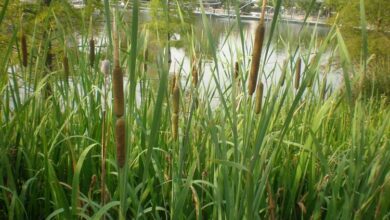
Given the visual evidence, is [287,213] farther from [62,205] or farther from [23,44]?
[23,44]

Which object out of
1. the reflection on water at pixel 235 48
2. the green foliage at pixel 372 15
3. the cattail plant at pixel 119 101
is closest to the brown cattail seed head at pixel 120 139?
the cattail plant at pixel 119 101

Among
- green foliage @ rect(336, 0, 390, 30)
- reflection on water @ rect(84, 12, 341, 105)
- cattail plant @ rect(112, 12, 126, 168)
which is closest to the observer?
cattail plant @ rect(112, 12, 126, 168)

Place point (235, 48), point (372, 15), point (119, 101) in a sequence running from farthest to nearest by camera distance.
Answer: point (372, 15)
point (235, 48)
point (119, 101)

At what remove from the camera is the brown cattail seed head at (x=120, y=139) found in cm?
31

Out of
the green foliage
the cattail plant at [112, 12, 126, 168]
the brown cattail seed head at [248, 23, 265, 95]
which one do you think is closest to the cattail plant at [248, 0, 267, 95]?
the brown cattail seed head at [248, 23, 265, 95]

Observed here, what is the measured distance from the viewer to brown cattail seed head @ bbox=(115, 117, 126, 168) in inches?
12.3

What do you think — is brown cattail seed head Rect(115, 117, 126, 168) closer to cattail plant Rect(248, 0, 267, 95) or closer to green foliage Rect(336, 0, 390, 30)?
cattail plant Rect(248, 0, 267, 95)

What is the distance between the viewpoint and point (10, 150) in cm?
77

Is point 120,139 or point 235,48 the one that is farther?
point 235,48

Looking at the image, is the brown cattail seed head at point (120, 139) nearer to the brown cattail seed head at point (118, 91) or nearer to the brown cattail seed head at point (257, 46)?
the brown cattail seed head at point (118, 91)

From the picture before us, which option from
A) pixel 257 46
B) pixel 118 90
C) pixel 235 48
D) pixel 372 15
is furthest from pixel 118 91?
pixel 372 15

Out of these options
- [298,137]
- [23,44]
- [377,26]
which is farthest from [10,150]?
[377,26]

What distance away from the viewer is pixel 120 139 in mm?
319

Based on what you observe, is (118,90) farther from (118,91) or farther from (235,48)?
(235,48)
